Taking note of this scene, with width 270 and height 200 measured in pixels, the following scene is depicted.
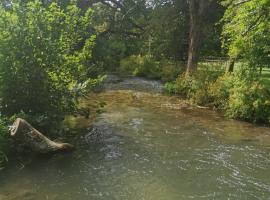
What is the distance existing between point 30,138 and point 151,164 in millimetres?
3437

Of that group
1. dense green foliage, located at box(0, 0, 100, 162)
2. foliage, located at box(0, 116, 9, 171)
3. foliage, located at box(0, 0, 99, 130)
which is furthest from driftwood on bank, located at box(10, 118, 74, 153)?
foliage, located at box(0, 0, 99, 130)

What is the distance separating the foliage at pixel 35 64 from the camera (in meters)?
11.4

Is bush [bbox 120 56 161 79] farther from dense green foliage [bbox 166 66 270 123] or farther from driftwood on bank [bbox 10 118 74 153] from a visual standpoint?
driftwood on bank [bbox 10 118 74 153]

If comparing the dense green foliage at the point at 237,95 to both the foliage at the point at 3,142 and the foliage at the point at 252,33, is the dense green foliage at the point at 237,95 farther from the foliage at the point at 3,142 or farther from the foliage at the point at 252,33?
the foliage at the point at 3,142

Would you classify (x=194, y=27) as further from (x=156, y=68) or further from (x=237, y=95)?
(x=237, y=95)

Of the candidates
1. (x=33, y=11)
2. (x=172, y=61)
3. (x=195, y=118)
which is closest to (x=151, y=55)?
(x=172, y=61)

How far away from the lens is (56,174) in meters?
9.67

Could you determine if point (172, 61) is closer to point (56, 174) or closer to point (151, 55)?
point (151, 55)

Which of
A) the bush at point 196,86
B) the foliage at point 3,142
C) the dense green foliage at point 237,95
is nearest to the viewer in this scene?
the foliage at point 3,142

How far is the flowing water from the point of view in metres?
8.67

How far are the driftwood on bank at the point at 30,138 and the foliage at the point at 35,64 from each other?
0.92 metres

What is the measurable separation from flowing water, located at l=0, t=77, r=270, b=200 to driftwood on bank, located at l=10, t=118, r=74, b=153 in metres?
0.32

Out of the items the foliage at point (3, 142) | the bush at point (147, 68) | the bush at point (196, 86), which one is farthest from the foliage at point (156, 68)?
the foliage at point (3, 142)

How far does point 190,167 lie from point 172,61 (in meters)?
26.0
